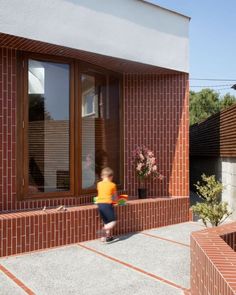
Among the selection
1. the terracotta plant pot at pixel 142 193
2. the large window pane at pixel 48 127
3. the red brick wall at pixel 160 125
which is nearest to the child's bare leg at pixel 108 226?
the large window pane at pixel 48 127

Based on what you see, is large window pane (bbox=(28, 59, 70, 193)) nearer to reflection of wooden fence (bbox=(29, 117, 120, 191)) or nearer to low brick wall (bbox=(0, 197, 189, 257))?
reflection of wooden fence (bbox=(29, 117, 120, 191))

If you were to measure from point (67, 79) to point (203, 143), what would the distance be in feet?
27.1

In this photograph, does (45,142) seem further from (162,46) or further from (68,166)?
(162,46)

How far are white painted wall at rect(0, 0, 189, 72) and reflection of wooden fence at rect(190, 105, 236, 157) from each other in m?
Answer: 2.10

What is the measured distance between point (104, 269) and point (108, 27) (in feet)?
15.6

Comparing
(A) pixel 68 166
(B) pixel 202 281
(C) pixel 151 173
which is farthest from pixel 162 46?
(B) pixel 202 281

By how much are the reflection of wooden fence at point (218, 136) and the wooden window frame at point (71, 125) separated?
375cm

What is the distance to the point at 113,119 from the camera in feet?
30.1

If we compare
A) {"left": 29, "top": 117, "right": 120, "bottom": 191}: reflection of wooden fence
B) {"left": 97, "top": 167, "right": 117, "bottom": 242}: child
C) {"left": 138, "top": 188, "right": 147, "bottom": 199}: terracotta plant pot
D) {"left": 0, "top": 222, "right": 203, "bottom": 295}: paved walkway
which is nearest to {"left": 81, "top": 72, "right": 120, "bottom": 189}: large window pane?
{"left": 29, "top": 117, "right": 120, "bottom": 191}: reflection of wooden fence

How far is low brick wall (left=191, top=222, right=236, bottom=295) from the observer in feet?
9.80

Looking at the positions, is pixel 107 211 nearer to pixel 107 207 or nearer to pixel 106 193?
pixel 107 207

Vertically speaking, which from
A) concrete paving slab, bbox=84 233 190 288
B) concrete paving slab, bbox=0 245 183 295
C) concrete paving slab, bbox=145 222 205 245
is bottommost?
concrete paving slab, bbox=145 222 205 245

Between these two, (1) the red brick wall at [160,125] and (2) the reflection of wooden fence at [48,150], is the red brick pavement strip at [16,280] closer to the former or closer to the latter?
(2) the reflection of wooden fence at [48,150]

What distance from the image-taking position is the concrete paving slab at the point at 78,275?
4711 mm
